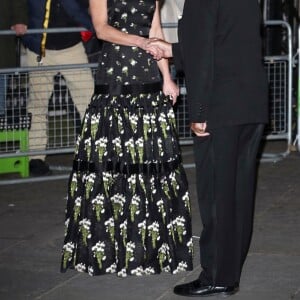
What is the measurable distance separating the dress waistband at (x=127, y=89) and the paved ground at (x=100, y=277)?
117 cm

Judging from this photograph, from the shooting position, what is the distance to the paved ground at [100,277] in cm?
574

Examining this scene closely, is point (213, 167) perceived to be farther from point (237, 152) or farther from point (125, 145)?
point (125, 145)

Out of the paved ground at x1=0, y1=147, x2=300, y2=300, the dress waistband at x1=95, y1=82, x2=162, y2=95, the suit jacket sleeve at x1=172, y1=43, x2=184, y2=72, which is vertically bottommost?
the paved ground at x1=0, y1=147, x2=300, y2=300

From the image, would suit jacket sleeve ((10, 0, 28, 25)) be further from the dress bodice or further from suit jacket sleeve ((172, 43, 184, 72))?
suit jacket sleeve ((172, 43, 184, 72))

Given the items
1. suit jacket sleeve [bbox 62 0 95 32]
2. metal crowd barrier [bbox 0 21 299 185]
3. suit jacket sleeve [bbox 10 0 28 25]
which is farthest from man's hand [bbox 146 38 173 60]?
suit jacket sleeve [bbox 10 0 28 25]

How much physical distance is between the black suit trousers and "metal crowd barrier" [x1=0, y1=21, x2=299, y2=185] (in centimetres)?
371

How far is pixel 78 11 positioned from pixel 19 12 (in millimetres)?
563

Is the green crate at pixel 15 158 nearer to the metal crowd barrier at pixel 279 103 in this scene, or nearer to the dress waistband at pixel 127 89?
the metal crowd barrier at pixel 279 103

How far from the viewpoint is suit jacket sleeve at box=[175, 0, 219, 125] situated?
5023 millimetres

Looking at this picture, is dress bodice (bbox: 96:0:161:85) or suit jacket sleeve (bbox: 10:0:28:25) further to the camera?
suit jacket sleeve (bbox: 10:0:28:25)

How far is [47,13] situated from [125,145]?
11.6 feet

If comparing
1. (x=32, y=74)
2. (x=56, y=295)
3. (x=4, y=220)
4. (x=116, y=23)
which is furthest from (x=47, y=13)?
(x=56, y=295)

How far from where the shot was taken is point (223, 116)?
5156 millimetres

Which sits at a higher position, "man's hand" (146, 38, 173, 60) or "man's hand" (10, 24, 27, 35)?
"man's hand" (10, 24, 27, 35)
